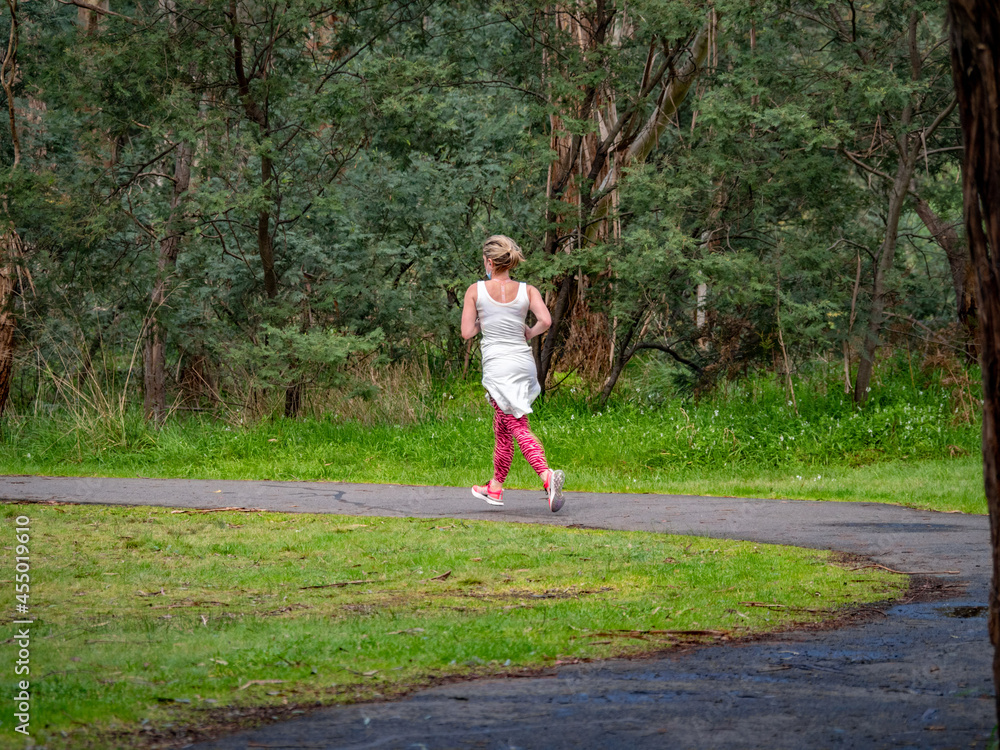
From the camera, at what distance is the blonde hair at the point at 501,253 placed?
952 cm

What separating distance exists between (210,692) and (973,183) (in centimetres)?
294

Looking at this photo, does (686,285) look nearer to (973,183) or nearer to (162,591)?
(162,591)

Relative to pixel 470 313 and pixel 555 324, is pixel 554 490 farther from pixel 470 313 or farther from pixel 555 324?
pixel 555 324

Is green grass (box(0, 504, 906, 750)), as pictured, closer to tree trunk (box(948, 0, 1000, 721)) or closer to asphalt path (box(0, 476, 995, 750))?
asphalt path (box(0, 476, 995, 750))

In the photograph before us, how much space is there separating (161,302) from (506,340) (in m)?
7.57

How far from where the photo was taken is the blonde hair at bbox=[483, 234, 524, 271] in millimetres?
9516

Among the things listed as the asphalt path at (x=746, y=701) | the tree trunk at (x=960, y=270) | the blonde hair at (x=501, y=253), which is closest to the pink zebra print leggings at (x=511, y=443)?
the blonde hair at (x=501, y=253)

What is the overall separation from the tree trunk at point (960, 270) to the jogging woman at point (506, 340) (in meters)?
6.89

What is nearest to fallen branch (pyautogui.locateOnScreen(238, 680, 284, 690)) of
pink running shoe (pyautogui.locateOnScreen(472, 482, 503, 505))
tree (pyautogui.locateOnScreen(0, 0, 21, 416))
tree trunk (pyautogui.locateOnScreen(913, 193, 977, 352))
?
pink running shoe (pyautogui.locateOnScreen(472, 482, 503, 505))

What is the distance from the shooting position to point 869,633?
5023 millimetres

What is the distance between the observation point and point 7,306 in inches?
619

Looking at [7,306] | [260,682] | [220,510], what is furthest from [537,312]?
[7,306]

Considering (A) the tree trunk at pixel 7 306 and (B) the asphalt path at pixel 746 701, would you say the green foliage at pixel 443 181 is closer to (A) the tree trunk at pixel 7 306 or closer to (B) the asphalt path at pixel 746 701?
(A) the tree trunk at pixel 7 306

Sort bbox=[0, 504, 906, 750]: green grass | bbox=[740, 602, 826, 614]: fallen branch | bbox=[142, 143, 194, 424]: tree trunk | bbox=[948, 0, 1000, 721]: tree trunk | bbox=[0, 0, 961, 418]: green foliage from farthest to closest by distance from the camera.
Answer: bbox=[142, 143, 194, 424]: tree trunk
bbox=[0, 0, 961, 418]: green foliage
bbox=[740, 602, 826, 614]: fallen branch
bbox=[0, 504, 906, 750]: green grass
bbox=[948, 0, 1000, 721]: tree trunk
